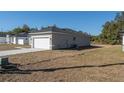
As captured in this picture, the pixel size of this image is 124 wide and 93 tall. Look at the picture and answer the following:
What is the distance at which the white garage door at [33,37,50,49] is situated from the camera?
28.6 meters

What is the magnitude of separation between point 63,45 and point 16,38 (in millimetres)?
28535

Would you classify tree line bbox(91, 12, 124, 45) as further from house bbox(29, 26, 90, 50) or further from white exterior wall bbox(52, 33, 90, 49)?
house bbox(29, 26, 90, 50)

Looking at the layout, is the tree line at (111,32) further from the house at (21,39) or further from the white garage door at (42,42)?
the white garage door at (42,42)

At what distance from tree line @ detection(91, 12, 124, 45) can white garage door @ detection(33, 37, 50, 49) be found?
2691 centimetres

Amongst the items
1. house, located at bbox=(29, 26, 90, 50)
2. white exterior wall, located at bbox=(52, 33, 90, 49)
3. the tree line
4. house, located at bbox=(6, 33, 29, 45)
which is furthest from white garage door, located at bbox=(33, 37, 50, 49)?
the tree line

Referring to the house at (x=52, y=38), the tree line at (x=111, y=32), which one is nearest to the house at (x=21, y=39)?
the tree line at (x=111, y=32)

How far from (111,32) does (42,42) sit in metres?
30.2

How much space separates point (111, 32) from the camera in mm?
54500

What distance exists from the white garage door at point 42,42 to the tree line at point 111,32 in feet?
88.3

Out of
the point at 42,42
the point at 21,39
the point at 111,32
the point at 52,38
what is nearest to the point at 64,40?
the point at 52,38

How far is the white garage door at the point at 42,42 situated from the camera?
28.6 meters

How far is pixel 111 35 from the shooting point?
53812mm
